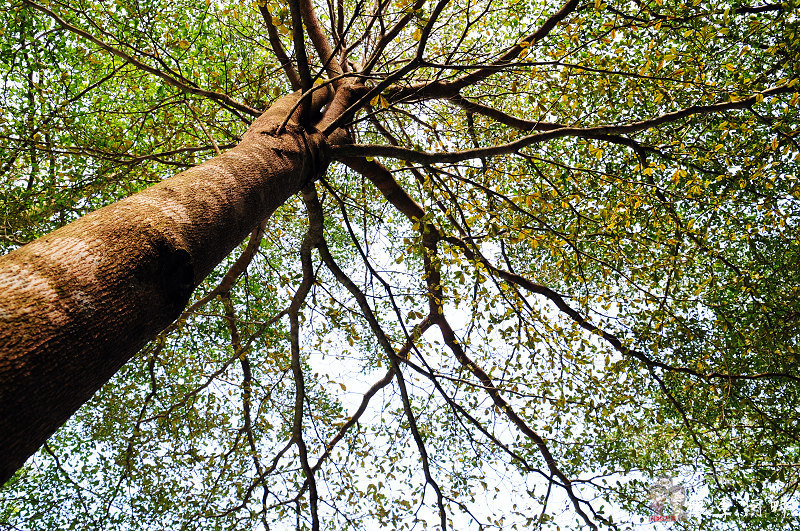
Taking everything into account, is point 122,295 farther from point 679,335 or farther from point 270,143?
point 679,335

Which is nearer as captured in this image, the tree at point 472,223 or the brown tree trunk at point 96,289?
the brown tree trunk at point 96,289

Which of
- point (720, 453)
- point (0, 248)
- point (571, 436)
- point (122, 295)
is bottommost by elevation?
point (122, 295)

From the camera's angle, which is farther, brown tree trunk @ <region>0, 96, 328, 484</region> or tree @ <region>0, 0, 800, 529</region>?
tree @ <region>0, 0, 800, 529</region>

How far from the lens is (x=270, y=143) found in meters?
3.62

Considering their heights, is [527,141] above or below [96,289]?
above

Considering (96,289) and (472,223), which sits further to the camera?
(472,223)

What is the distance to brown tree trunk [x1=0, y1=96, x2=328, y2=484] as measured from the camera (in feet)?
4.76

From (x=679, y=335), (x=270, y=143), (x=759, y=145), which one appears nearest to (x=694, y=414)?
(x=679, y=335)

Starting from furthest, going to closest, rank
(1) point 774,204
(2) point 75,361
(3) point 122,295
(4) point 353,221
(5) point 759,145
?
1. (4) point 353,221
2. (1) point 774,204
3. (5) point 759,145
4. (3) point 122,295
5. (2) point 75,361

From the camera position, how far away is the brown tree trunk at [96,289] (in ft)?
4.76

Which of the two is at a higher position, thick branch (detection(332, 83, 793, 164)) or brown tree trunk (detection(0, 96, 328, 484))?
thick branch (detection(332, 83, 793, 164))

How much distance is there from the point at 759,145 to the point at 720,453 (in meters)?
4.44

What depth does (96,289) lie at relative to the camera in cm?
175

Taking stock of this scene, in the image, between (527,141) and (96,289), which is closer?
(96,289)
